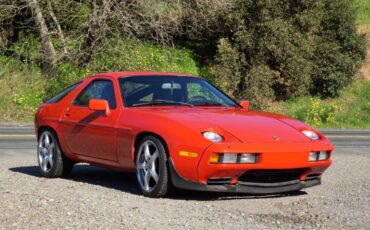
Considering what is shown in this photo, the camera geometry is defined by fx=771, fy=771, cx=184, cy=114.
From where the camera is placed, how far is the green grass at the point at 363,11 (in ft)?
117

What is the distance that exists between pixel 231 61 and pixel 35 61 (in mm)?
7509

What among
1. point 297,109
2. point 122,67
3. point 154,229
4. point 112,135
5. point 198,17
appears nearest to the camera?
point 154,229

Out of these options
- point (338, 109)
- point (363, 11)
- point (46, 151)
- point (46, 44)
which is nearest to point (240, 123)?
point (46, 151)

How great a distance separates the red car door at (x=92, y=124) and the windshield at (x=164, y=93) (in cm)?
21

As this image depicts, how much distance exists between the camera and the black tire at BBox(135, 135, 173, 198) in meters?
8.44

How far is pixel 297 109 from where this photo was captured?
28.8 m

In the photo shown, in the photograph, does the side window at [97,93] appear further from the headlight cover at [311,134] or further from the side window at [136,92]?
the headlight cover at [311,134]

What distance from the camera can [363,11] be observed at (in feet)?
122

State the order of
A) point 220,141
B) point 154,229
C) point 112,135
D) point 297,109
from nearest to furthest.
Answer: point 154,229 < point 220,141 < point 112,135 < point 297,109

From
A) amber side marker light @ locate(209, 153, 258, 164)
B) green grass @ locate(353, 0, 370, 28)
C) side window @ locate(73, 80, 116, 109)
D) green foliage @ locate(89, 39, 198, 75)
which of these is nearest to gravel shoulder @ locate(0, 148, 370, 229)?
amber side marker light @ locate(209, 153, 258, 164)

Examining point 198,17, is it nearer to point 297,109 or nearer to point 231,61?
point 231,61

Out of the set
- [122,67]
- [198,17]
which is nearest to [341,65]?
[198,17]

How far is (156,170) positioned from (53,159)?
232 centimetres

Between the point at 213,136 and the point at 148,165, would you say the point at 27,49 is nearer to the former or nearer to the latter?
the point at 148,165
